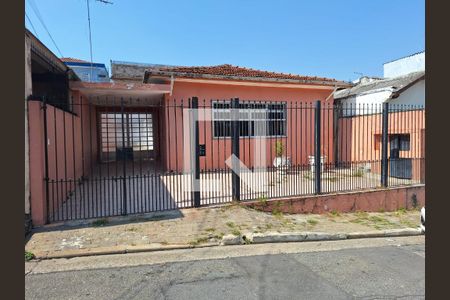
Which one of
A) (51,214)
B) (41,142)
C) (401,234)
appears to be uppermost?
(41,142)

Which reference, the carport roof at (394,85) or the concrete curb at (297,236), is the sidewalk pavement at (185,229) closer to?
the concrete curb at (297,236)

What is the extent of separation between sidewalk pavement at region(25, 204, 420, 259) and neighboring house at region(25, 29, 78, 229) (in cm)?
80

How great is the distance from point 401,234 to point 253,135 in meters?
6.85

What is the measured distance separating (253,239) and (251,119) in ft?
22.2

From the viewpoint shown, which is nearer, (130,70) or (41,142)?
(41,142)

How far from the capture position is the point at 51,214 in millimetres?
5871

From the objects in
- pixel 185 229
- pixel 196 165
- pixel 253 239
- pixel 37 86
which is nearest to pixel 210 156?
pixel 196 165

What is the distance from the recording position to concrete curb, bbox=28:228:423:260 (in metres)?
4.40

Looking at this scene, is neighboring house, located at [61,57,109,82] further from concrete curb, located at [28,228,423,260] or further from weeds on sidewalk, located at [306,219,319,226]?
weeds on sidewalk, located at [306,219,319,226]

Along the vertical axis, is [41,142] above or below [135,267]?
above

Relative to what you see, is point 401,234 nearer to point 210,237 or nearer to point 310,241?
point 310,241

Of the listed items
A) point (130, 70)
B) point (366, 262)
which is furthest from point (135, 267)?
point (130, 70)

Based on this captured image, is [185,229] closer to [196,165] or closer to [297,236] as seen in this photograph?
[196,165]

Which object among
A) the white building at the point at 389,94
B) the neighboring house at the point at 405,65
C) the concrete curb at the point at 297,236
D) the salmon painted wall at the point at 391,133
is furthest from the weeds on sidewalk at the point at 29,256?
the neighboring house at the point at 405,65
